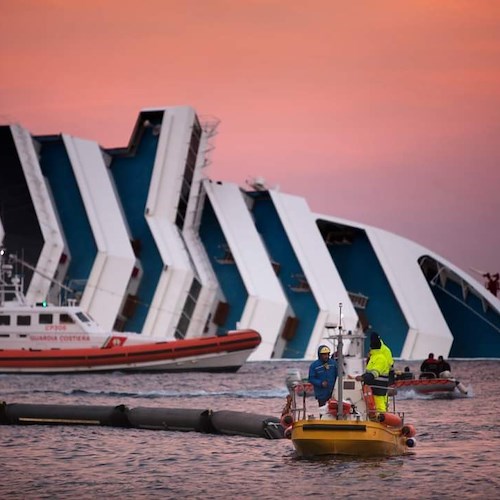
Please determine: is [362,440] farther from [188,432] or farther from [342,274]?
[342,274]

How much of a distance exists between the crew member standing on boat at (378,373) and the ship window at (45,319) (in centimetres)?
3276

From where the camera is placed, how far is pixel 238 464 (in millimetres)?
29562

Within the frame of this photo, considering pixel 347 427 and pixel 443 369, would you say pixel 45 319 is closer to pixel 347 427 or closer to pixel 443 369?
pixel 443 369

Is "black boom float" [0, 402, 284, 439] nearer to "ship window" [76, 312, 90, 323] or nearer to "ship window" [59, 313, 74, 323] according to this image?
"ship window" [59, 313, 74, 323]

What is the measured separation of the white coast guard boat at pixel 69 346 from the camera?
58969 mm

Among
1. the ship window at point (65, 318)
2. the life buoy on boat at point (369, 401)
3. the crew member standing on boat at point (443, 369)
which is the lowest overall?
the life buoy on boat at point (369, 401)

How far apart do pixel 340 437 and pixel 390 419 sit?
138cm

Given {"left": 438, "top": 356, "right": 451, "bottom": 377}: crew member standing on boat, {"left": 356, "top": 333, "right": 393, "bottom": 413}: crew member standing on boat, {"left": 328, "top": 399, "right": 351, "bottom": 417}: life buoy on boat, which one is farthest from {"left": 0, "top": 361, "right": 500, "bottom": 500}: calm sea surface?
{"left": 438, "top": 356, "right": 451, "bottom": 377}: crew member standing on boat

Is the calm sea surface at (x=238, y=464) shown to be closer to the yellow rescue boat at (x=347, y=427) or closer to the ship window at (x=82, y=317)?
the yellow rescue boat at (x=347, y=427)

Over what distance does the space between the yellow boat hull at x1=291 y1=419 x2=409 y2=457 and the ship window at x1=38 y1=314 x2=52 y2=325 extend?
32721 millimetres

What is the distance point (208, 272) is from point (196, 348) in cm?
1439

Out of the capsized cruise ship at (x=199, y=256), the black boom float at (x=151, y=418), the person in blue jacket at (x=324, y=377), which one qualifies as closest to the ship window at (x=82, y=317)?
the capsized cruise ship at (x=199, y=256)

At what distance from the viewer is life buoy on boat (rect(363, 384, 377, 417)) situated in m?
28.1

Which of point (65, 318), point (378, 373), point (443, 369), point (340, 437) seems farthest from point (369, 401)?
point (65, 318)
